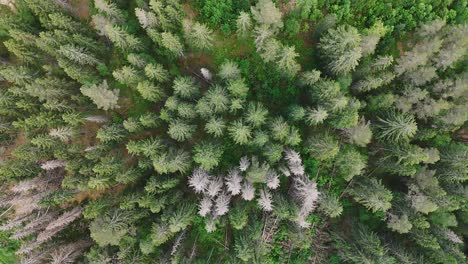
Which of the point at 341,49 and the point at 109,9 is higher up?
the point at 341,49

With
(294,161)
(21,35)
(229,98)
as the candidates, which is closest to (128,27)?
(21,35)

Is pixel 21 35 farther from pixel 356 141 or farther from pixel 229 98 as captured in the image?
pixel 356 141

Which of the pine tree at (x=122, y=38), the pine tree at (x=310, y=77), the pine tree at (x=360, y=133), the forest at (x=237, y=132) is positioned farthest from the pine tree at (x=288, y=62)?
the pine tree at (x=122, y=38)

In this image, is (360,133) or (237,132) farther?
(360,133)

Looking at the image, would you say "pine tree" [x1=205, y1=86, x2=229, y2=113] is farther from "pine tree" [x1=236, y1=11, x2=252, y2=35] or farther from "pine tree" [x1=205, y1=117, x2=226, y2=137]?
"pine tree" [x1=236, y1=11, x2=252, y2=35]

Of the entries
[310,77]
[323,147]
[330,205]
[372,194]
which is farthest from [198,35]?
[372,194]

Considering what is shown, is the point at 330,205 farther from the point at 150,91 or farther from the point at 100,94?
the point at 100,94

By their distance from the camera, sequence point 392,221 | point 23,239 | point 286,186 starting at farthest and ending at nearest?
point 23,239, point 286,186, point 392,221

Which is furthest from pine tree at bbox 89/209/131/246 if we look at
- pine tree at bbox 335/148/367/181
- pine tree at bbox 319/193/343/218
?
pine tree at bbox 335/148/367/181
